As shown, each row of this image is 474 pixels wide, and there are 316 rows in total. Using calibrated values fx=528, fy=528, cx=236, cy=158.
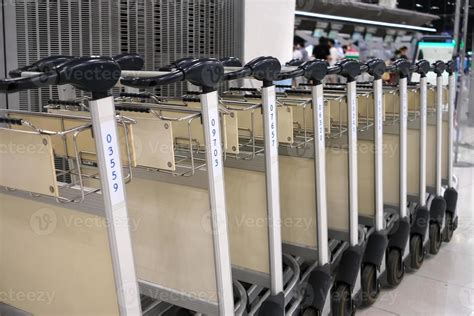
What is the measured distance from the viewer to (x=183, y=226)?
196 centimetres

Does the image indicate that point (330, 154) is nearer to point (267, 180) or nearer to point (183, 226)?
point (267, 180)

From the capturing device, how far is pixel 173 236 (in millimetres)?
2020

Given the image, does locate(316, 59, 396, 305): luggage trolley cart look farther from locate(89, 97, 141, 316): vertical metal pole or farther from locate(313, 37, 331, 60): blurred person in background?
locate(313, 37, 331, 60): blurred person in background

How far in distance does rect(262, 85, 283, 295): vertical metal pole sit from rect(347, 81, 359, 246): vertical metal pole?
545mm

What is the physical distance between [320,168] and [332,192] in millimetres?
531

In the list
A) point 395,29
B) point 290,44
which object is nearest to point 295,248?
point 290,44

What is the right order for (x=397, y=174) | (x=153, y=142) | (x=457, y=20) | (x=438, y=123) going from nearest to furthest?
(x=153, y=142) < (x=397, y=174) < (x=438, y=123) < (x=457, y=20)

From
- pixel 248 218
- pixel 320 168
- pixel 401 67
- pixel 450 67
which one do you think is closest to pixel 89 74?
pixel 248 218

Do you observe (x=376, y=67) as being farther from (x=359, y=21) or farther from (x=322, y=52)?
(x=359, y=21)

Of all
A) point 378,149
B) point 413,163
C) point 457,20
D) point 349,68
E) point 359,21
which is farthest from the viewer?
point 359,21

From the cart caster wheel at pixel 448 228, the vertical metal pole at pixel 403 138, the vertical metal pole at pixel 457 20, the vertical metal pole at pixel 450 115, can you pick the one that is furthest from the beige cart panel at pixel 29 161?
the vertical metal pole at pixel 457 20

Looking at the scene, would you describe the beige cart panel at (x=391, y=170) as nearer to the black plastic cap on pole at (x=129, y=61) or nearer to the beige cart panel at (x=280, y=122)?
the beige cart panel at (x=280, y=122)

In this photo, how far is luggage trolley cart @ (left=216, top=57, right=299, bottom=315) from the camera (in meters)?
1.98

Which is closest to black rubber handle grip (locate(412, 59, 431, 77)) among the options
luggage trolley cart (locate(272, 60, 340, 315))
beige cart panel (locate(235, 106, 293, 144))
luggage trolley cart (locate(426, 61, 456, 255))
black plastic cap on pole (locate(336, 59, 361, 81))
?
luggage trolley cart (locate(426, 61, 456, 255))
